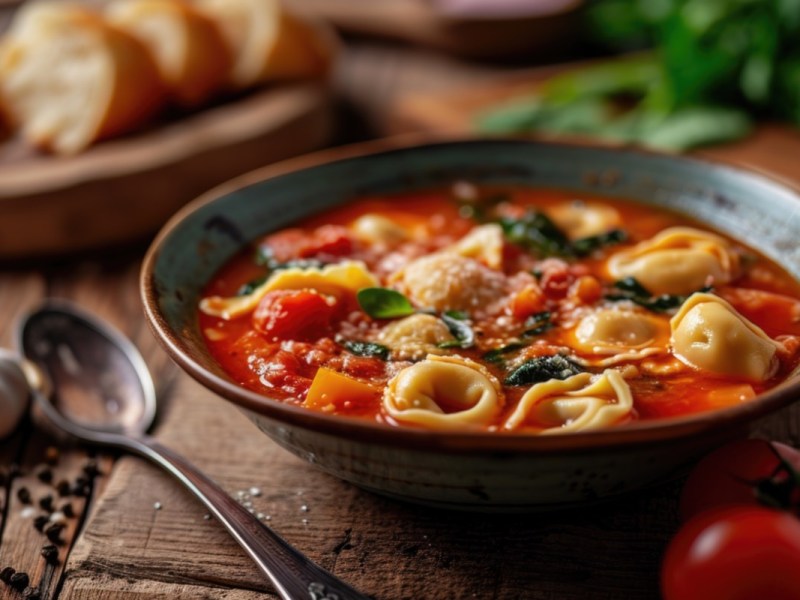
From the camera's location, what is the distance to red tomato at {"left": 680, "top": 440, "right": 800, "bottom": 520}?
10.1 feet

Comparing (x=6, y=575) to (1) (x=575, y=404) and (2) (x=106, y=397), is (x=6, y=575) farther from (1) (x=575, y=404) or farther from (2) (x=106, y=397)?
(1) (x=575, y=404)

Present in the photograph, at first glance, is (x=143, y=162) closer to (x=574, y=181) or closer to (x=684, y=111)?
(x=574, y=181)

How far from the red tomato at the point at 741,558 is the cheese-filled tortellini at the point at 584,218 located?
88.7 inches

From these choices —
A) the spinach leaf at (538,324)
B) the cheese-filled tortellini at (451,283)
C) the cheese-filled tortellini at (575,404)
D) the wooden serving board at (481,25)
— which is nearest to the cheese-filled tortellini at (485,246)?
the cheese-filled tortellini at (451,283)

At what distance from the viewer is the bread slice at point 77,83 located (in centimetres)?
631

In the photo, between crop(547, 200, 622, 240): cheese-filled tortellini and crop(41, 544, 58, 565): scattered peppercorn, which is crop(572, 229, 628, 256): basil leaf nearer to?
crop(547, 200, 622, 240): cheese-filled tortellini

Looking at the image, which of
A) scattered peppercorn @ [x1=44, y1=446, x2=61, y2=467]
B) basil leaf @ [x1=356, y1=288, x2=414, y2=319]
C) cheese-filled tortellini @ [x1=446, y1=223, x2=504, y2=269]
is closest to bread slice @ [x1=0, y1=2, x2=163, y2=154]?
scattered peppercorn @ [x1=44, y1=446, x2=61, y2=467]

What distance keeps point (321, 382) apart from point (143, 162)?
10.6 ft

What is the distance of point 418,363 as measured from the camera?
142 inches

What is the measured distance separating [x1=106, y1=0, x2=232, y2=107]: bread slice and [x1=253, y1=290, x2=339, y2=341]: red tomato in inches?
125

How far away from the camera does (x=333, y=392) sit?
11.4 ft

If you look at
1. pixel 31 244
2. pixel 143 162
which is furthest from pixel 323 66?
pixel 31 244

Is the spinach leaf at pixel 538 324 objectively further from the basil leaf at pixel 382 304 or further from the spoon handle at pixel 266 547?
the spoon handle at pixel 266 547

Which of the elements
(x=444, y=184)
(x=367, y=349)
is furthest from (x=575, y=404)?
(x=444, y=184)
